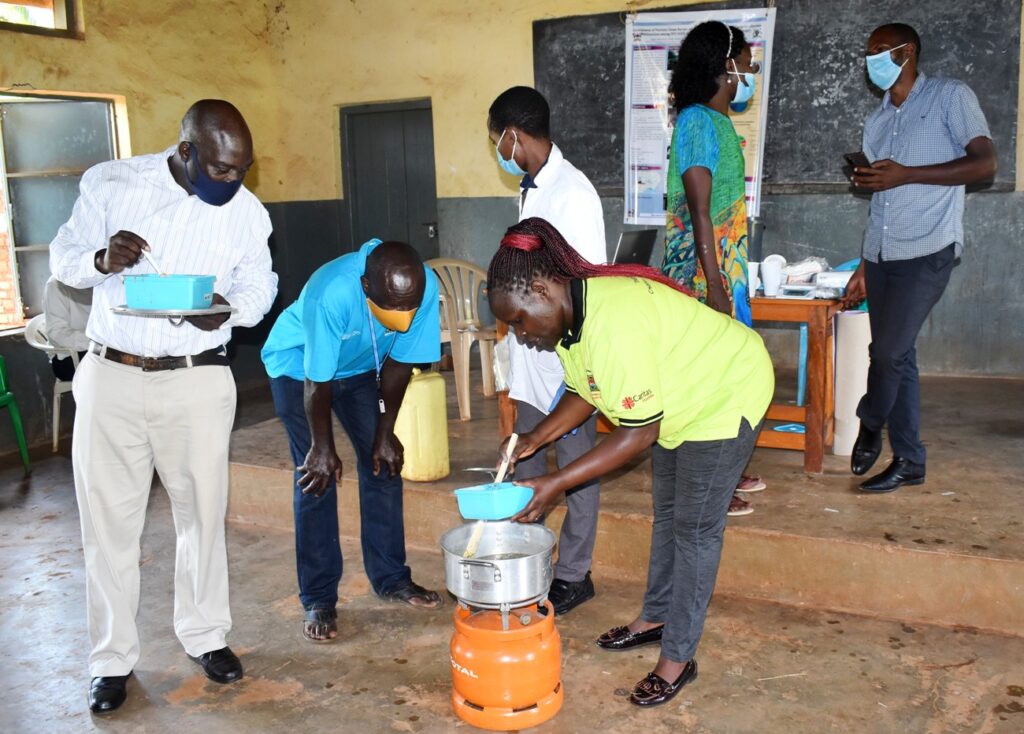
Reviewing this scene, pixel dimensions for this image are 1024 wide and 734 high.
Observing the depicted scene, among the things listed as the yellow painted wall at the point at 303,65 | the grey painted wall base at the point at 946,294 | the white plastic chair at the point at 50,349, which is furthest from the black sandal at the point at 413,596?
the yellow painted wall at the point at 303,65

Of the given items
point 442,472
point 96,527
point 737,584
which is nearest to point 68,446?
point 442,472

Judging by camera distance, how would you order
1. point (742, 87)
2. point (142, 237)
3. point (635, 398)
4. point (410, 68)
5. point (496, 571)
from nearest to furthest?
point (635, 398) → point (496, 571) → point (142, 237) → point (742, 87) → point (410, 68)

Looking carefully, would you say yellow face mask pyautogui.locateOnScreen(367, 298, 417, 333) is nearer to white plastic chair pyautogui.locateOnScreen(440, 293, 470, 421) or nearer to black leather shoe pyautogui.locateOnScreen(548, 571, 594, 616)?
black leather shoe pyautogui.locateOnScreen(548, 571, 594, 616)

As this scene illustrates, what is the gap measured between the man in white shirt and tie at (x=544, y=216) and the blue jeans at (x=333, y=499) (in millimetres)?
535

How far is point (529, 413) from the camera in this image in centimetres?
332

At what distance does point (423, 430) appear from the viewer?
4348mm

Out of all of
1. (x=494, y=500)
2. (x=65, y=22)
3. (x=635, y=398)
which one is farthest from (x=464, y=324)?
(x=635, y=398)

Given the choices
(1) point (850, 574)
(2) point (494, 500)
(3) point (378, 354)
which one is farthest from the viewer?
(1) point (850, 574)

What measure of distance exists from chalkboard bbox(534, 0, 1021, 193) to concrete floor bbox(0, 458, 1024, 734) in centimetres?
374

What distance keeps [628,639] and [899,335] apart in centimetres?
162

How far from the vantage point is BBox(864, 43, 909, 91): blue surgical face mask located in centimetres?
366

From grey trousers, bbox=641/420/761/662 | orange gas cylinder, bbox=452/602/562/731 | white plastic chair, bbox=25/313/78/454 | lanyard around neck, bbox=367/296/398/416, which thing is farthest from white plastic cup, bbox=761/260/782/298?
white plastic chair, bbox=25/313/78/454

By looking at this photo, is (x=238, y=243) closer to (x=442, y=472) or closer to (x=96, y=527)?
(x=96, y=527)

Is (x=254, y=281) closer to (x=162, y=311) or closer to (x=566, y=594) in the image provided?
(x=162, y=311)
